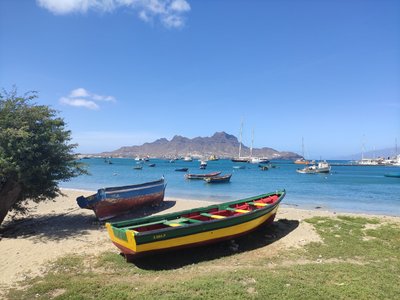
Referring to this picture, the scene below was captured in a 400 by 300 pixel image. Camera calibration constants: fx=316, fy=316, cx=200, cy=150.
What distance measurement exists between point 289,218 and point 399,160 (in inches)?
5203

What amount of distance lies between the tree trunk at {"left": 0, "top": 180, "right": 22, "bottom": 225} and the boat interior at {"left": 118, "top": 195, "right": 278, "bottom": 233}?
6.15 meters

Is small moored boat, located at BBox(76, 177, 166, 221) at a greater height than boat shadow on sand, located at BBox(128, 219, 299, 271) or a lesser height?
greater

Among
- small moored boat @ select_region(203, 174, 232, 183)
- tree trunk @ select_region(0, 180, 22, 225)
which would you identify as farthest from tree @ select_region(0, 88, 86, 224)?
small moored boat @ select_region(203, 174, 232, 183)

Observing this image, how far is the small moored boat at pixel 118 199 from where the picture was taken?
15625 mm

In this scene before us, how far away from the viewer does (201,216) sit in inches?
491

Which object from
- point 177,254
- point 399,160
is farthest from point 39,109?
point 399,160

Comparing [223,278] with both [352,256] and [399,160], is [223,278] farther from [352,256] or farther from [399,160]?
[399,160]

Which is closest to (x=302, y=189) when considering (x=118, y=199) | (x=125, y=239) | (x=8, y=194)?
(x=118, y=199)

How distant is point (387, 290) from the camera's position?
283 inches

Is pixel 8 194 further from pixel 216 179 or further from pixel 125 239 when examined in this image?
pixel 216 179

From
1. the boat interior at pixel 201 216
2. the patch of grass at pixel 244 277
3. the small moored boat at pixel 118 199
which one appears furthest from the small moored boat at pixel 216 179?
the patch of grass at pixel 244 277

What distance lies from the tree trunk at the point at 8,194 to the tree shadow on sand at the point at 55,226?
1037mm

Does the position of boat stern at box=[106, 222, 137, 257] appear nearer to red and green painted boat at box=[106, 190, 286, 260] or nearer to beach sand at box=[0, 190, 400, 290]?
red and green painted boat at box=[106, 190, 286, 260]

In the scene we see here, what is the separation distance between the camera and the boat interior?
1063 cm
